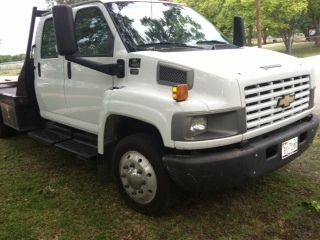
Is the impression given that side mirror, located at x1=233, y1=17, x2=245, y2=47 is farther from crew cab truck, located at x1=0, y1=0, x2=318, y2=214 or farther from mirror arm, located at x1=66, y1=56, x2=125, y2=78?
mirror arm, located at x1=66, y1=56, x2=125, y2=78

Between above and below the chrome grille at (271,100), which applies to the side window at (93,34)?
above

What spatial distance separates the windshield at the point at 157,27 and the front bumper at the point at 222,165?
4.55 ft

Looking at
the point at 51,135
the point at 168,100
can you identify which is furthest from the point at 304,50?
the point at 168,100

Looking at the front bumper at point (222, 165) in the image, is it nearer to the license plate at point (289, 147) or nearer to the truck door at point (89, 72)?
the license plate at point (289, 147)

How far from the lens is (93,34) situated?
5.08 metres

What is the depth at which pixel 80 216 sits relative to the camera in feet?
14.9

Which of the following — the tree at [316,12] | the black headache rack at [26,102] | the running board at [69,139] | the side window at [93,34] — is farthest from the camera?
the tree at [316,12]

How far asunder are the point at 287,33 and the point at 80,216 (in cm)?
3474

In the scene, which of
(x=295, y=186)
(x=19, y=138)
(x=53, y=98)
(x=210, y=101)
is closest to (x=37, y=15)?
(x=53, y=98)

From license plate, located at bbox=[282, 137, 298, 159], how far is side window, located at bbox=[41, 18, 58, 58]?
3.22 m

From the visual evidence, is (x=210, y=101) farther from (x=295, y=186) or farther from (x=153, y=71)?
(x=295, y=186)

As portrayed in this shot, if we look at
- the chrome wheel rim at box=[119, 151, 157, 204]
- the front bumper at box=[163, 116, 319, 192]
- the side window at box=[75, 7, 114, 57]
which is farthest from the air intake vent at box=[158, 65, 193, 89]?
the side window at box=[75, 7, 114, 57]

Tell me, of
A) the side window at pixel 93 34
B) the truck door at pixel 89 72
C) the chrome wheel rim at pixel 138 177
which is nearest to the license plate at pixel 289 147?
the chrome wheel rim at pixel 138 177

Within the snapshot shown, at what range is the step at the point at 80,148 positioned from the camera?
5040 millimetres
